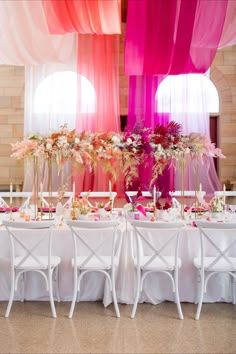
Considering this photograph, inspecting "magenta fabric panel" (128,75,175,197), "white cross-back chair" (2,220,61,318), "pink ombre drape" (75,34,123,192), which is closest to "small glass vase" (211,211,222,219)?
"white cross-back chair" (2,220,61,318)

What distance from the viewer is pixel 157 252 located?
13.0ft

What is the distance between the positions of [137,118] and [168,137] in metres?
4.81

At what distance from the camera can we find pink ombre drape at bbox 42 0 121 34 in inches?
233

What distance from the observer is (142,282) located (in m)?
4.20

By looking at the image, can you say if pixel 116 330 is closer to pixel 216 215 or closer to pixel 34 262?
pixel 34 262

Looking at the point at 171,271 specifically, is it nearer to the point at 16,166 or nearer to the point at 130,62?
the point at 130,62

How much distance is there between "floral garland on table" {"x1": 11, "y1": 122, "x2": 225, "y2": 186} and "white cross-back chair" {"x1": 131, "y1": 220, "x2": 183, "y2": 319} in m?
0.68

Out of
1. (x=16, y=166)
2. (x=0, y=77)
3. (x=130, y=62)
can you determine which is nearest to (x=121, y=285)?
(x=130, y=62)

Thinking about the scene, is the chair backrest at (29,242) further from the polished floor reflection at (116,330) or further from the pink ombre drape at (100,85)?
the pink ombre drape at (100,85)

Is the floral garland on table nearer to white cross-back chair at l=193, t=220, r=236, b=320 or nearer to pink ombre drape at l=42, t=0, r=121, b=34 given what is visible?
white cross-back chair at l=193, t=220, r=236, b=320

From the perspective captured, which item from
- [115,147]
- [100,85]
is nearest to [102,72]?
[100,85]

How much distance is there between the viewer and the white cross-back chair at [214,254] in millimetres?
3893

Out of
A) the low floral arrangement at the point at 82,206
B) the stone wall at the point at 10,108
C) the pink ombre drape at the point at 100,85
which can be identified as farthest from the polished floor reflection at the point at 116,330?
the stone wall at the point at 10,108

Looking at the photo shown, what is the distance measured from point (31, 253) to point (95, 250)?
565 mm
